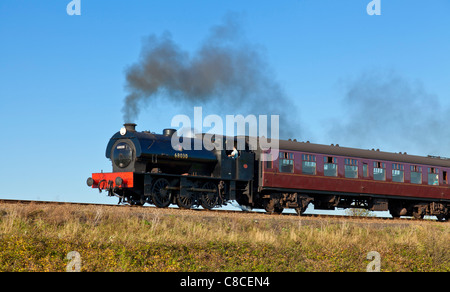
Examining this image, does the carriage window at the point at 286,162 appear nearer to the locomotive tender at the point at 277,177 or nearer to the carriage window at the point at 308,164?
the locomotive tender at the point at 277,177

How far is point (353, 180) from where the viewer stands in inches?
1006

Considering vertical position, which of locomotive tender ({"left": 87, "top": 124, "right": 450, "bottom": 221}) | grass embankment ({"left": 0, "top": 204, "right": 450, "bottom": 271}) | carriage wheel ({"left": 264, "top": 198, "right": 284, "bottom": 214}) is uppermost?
locomotive tender ({"left": 87, "top": 124, "right": 450, "bottom": 221})

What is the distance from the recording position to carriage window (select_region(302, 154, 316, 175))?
24.1 meters

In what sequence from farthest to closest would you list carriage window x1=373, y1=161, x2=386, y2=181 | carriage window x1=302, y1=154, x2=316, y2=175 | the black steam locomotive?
carriage window x1=373, y1=161, x2=386, y2=181 < carriage window x1=302, y1=154, x2=316, y2=175 < the black steam locomotive

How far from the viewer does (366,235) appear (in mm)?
15836

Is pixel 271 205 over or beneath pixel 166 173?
beneath

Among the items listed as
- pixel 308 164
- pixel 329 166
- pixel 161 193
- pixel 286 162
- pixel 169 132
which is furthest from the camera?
pixel 329 166

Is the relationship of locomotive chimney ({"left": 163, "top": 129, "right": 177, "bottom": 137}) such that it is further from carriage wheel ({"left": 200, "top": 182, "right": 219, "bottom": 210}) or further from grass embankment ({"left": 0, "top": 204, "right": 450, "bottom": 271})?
grass embankment ({"left": 0, "top": 204, "right": 450, "bottom": 271})

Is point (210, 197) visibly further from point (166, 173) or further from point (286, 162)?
point (286, 162)

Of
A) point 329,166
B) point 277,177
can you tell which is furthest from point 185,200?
point 329,166

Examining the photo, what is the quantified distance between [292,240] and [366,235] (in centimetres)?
322

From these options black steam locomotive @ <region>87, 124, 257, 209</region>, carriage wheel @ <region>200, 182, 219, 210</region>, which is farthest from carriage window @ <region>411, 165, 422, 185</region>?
carriage wheel @ <region>200, 182, 219, 210</region>

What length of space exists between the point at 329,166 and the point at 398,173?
481 centimetres

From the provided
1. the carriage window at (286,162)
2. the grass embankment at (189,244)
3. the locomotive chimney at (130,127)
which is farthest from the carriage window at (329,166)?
the locomotive chimney at (130,127)
